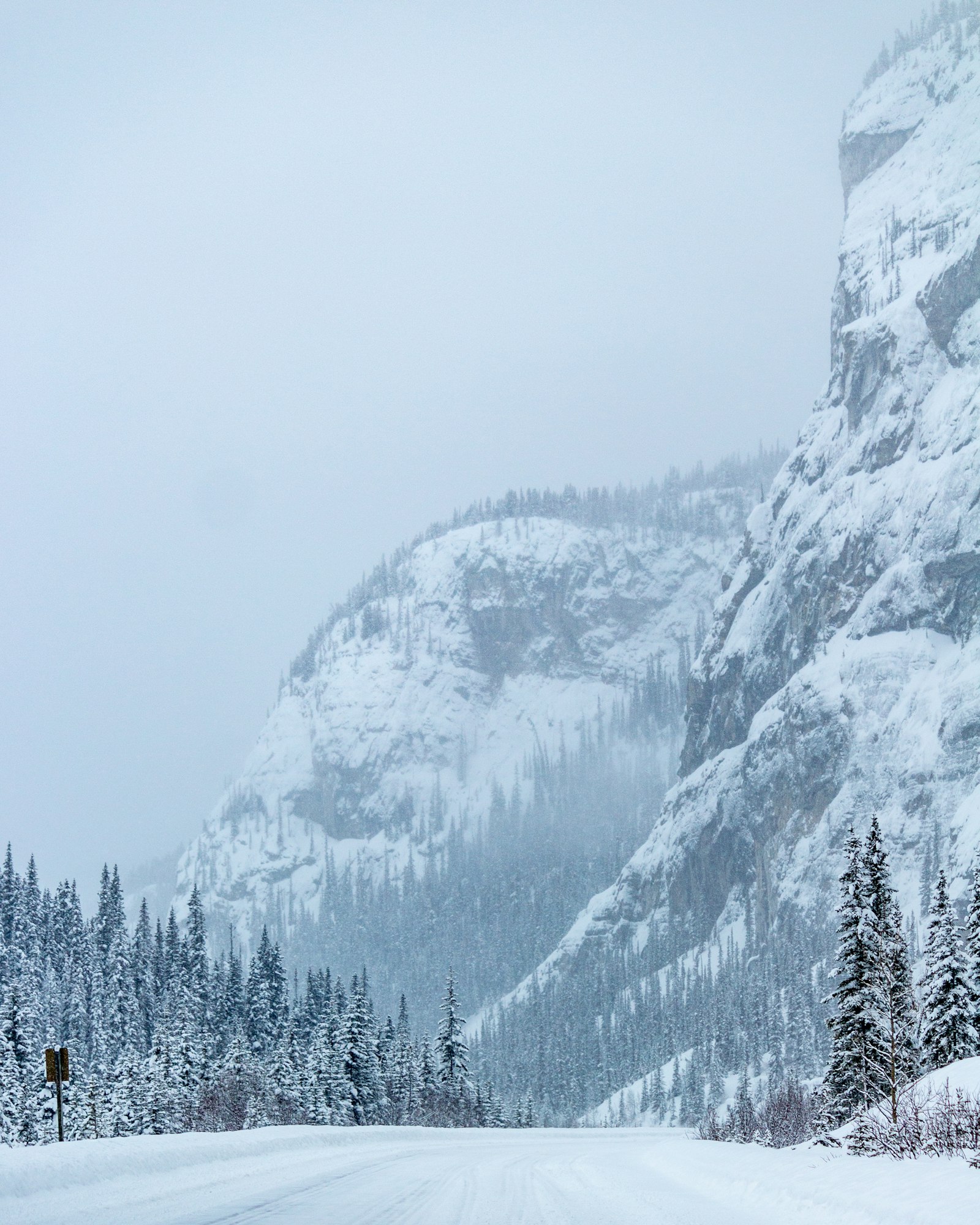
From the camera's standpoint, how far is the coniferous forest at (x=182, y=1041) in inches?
2506

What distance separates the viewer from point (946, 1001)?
44594 millimetres

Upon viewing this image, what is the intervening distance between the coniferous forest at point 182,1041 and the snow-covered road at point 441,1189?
28358 mm

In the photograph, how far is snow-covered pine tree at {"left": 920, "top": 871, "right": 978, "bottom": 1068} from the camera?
4394cm

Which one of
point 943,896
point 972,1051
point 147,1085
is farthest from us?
point 147,1085

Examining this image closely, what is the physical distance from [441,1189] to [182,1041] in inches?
2334

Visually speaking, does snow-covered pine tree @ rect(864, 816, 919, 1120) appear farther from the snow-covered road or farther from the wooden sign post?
the wooden sign post

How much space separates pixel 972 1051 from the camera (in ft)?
143

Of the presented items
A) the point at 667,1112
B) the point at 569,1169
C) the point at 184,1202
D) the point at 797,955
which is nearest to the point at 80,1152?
the point at 184,1202

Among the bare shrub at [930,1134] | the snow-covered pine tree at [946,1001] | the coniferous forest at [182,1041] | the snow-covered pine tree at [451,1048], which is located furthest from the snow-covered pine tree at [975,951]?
the snow-covered pine tree at [451,1048]

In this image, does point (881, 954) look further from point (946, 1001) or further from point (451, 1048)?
point (451, 1048)

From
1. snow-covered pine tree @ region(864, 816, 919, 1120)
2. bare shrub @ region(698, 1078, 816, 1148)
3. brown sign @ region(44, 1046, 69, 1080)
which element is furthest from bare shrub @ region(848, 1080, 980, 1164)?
bare shrub @ region(698, 1078, 816, 1148)

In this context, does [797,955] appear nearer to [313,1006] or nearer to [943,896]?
[313,1006]

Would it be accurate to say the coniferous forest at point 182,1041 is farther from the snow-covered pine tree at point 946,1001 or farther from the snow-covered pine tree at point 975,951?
the snow-covered pine tree at point 975,951

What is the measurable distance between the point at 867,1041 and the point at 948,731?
169936 mm
